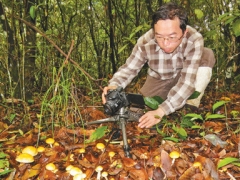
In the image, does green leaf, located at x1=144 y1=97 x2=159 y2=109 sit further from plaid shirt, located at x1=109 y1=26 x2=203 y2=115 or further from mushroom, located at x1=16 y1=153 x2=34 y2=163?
mushroom, located at x1=16 y1=153 x2=34 y2=163

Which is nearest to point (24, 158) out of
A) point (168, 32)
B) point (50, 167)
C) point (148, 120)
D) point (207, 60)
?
point (50, 167)

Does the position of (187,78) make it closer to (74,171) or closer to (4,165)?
(74,171)

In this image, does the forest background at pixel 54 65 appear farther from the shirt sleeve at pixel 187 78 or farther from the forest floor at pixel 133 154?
the shirt sleeve at pixel 187 78

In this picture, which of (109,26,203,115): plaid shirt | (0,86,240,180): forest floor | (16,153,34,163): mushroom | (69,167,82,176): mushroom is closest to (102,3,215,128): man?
(109,26,203,115): plaid shirt

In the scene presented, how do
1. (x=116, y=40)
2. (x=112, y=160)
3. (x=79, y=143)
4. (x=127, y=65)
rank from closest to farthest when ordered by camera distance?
(x=112, y=160) → (x=79, y=143) → (x=127, y=65) → (x=116, y=40)

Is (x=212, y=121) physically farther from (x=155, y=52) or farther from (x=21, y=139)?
(x=21, y=139)

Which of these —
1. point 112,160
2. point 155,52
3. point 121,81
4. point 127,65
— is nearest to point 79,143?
point 112,160

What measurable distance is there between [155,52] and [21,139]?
1578mm

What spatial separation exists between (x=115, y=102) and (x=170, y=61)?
3.83 ft

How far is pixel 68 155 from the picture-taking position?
1998 mm

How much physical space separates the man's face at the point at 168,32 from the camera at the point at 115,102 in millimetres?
663

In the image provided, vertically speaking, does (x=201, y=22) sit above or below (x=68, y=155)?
above

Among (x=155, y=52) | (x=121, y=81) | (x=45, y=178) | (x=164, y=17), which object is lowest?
(x=45, y=178)

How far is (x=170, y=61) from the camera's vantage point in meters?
2.90
